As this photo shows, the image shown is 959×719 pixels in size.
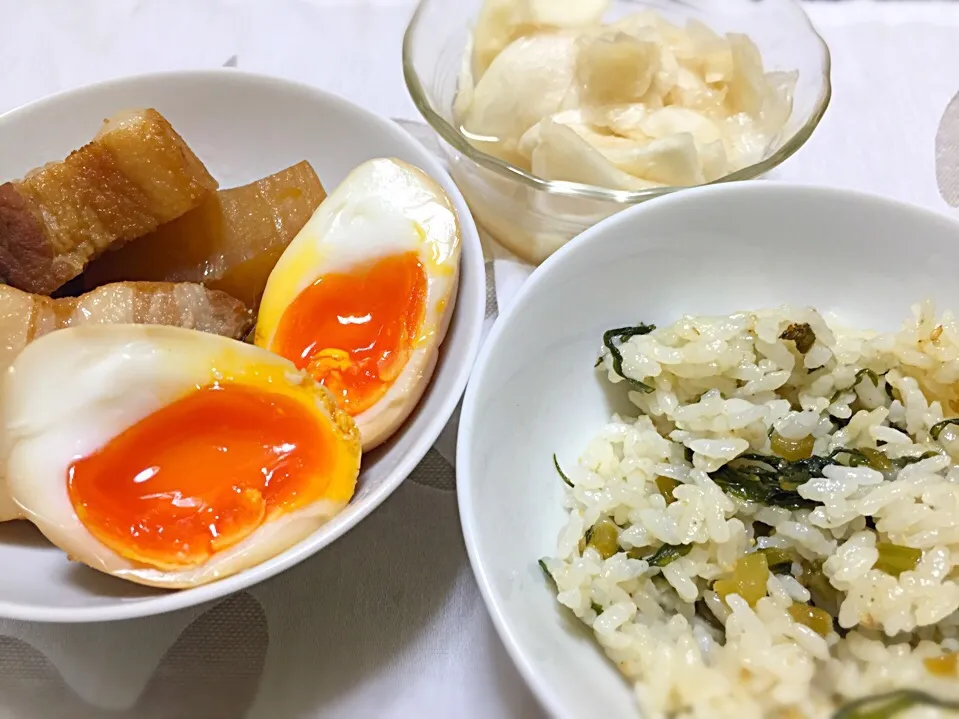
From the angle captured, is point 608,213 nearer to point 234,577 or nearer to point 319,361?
point 319,361

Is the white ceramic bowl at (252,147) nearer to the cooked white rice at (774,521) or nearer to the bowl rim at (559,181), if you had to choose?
the bowl rim at (559,181)

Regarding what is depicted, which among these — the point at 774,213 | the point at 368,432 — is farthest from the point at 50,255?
the point at 774,213

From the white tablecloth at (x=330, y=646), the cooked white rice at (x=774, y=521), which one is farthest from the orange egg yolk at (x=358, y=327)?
the cooked white rice at (x=774, y=521)

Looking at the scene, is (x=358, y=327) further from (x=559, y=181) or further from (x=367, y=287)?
(x=559, y=181)

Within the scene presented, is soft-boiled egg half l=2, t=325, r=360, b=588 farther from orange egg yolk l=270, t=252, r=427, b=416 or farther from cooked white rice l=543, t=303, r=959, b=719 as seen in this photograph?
cooked white rice l=543, t=303, r=959, b=719

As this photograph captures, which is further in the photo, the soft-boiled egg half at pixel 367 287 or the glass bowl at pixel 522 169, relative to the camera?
the glass bowl at pixel 522 169

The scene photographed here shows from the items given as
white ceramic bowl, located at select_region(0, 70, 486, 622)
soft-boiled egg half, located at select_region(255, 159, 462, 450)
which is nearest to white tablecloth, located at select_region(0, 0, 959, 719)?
white ceramic bowl, located at select_region(0, 70, 486, 622)
